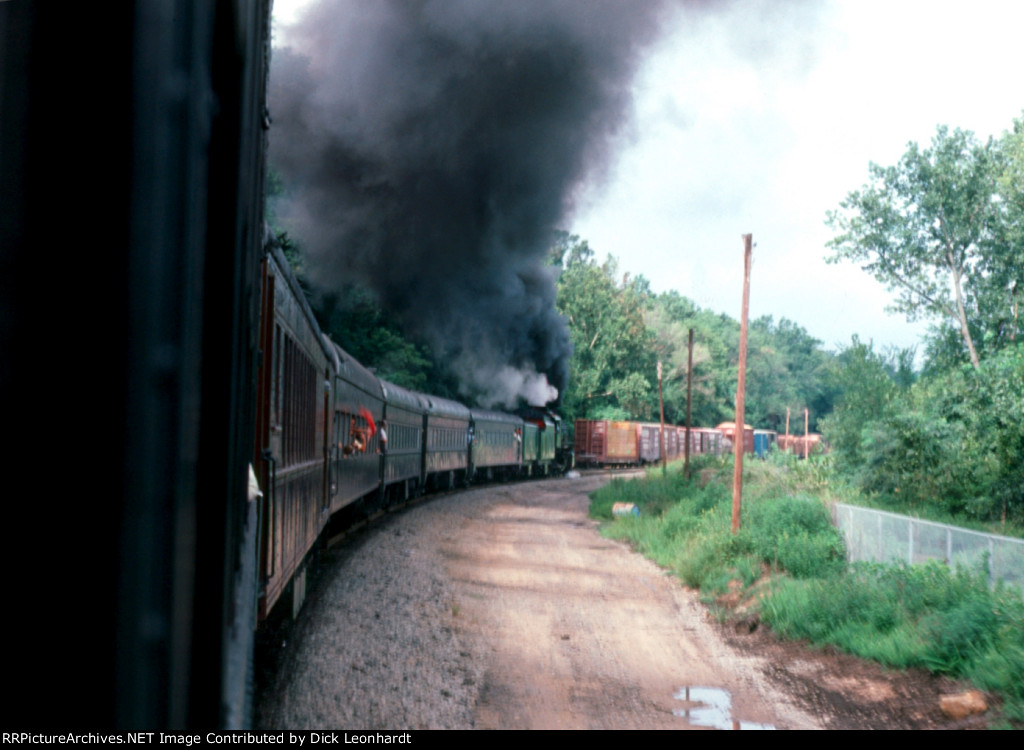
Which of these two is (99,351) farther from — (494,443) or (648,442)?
(648,442)

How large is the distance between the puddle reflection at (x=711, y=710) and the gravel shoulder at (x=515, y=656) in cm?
3

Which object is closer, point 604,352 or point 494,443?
point 494,443

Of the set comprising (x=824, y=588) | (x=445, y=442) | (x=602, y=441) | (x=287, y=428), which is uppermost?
(x=287, y=428)

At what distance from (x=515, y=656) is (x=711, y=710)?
6.93 ft

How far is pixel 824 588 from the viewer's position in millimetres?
10859

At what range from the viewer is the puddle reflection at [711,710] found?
23.0ft

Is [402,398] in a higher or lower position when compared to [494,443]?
higher

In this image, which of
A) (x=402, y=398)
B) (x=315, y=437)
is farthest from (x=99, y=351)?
(x=402, y=398)

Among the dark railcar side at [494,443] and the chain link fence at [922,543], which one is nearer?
the chain link fence at [922,543]

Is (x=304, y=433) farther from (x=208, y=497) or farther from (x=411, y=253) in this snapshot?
(x=411, y=253)

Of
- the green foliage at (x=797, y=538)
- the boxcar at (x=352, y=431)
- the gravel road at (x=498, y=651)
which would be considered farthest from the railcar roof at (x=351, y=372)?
the green foliage at (x=797, y=538)

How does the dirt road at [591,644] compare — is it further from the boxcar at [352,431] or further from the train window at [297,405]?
the train window at [297,405]

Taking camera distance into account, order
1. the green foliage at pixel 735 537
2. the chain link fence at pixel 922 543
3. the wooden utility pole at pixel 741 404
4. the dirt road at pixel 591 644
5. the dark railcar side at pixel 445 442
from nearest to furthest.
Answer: the dirt road at pixel 591 644, the chain link fence at pixel 922 543, the green foliage at pixel 735 537, the wooden utility pole at pixel 741 404, the dark railcar side at pixel 445 442

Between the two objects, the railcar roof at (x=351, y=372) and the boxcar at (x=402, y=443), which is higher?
the railcar roof at (x=351, y=372)
